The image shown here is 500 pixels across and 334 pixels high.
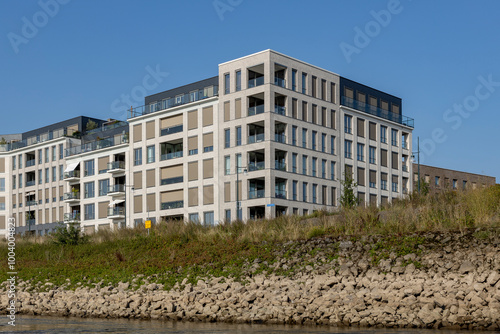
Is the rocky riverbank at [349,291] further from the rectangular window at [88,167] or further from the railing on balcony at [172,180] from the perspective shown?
the rectangular window at [88,167]

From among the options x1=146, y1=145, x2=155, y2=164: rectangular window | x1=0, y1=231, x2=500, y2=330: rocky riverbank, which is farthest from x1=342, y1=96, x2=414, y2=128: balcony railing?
x1=0, y1=231, x2=500, y2=330: rocky riverbank

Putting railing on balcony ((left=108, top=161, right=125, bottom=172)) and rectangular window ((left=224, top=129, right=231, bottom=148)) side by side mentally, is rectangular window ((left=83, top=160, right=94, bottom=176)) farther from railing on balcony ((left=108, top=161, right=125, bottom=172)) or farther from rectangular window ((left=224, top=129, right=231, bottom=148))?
rectangular window ((left=224, top=129, right=231, bottom=148))

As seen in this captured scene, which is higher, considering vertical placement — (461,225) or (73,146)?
(73,146)

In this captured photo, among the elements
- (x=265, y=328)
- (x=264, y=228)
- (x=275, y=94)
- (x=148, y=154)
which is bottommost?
(x=265, y=328)

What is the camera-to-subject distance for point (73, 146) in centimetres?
8331

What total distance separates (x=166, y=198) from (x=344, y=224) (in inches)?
1676

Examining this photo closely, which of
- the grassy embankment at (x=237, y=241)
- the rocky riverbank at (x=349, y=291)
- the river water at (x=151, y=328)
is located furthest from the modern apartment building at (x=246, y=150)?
the river water at (x=151, y=328)

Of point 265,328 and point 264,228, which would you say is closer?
point 265,328

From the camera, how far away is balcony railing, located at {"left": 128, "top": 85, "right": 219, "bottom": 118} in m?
66.5

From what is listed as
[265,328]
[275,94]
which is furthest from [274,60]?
[265,328]

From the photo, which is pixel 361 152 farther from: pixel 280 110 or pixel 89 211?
pixel 89 211

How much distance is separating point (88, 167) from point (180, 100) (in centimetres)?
1695

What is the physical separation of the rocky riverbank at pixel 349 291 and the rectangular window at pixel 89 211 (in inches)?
1978

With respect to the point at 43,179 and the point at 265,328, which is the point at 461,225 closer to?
the point at 265,328
